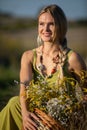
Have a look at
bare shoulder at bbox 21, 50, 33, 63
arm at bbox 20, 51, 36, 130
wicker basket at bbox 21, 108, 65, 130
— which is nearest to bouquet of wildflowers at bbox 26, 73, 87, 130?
wicker basket at bbox 21, 108, 65, 130

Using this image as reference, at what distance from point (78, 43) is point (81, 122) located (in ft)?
53.0

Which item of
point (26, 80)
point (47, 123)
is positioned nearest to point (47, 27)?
point (26, 80)

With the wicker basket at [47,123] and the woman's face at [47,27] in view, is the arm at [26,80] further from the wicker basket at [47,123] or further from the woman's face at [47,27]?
the woman's face at [47,27]

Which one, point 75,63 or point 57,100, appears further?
point 75,63

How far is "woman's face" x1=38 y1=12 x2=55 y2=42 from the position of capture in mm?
4707

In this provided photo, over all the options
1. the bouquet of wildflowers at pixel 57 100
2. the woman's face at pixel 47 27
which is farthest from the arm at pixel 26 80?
the woman's face at pixel 47 27

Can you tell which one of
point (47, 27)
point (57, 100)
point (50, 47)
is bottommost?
point (57, 100)

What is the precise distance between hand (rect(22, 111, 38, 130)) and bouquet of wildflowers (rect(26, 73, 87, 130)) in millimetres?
61

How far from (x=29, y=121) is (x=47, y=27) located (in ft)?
2.79

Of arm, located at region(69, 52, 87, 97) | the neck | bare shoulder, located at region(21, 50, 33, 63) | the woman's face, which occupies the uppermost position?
the woman's face

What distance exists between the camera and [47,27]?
471cm

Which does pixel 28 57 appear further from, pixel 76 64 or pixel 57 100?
pixel 57 100

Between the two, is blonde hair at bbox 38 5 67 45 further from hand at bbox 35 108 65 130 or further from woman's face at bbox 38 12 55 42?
hand at bbox 35 108 65 130

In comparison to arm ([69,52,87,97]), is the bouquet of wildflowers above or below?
below
